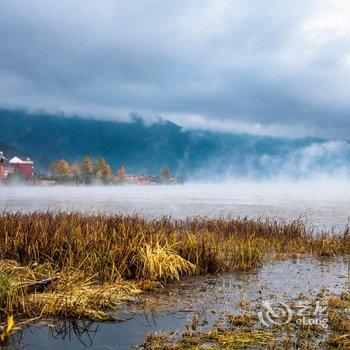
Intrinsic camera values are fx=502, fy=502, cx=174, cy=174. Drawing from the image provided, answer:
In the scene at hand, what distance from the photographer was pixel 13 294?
10219 millimetres

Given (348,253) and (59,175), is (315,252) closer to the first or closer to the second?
(348,253)

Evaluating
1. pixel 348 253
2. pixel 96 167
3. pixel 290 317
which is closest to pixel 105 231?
pixel 290 317

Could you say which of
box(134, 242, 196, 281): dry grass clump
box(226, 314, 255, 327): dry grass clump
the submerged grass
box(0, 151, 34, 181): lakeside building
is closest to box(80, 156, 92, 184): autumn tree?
box(0, 151, 34, 181): lakeside building

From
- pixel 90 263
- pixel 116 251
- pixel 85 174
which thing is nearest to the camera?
pixel 90 263

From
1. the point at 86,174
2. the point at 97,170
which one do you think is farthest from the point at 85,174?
the point at 97,170

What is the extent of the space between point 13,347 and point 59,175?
180 metres

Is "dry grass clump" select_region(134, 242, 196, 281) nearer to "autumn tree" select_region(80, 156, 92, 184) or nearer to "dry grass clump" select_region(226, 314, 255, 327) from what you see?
"dry grass clump" select_region(226, 314, 255, 327)

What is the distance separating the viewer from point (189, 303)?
11.9 metres

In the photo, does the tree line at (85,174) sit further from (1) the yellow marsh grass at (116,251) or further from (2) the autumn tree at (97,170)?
(1) the yellow marsh grass at (116,251)

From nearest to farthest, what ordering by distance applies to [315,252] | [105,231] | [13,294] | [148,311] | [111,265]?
[13,294], [148,311], [111,265], [105,231], [315,252]

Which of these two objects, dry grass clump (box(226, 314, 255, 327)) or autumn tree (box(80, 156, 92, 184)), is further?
autumn tree (box(80, 156, 92, 184))

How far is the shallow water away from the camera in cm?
925

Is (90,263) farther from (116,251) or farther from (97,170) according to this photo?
(97,170)

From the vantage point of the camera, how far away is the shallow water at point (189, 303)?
9.25 metres
